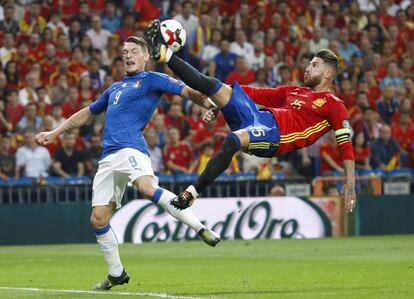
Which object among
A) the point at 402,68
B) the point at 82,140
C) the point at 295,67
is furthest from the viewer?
the point at 402,68

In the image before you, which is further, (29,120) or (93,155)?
(29,120)

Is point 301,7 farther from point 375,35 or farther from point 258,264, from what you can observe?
point 258,264

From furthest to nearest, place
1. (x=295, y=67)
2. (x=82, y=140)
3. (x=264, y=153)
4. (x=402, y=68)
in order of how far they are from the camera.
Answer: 1. (x=402, y=68)
2. (x=295, y=67)
3. (x=82, y=140)
4. (x=264, y=153)

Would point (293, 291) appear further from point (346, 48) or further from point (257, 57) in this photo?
point (346, 48)

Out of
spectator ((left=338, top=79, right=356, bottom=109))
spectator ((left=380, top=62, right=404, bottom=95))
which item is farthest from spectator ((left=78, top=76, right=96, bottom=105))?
spectator ((left=380, top=62, right=404, bottom=95))

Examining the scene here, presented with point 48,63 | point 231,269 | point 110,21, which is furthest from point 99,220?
point 110,21

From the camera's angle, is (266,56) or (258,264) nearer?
(258,264)

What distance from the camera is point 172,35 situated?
472 inches

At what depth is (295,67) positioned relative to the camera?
1029 inches

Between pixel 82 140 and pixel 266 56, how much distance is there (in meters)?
5.94

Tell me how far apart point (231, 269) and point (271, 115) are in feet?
10.7

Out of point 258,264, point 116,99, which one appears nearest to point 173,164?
point 258,264

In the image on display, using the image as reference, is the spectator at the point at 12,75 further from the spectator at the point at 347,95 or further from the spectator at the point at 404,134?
the spectator at the point at 404,134

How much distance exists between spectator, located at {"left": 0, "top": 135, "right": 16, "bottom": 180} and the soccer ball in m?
9.82
